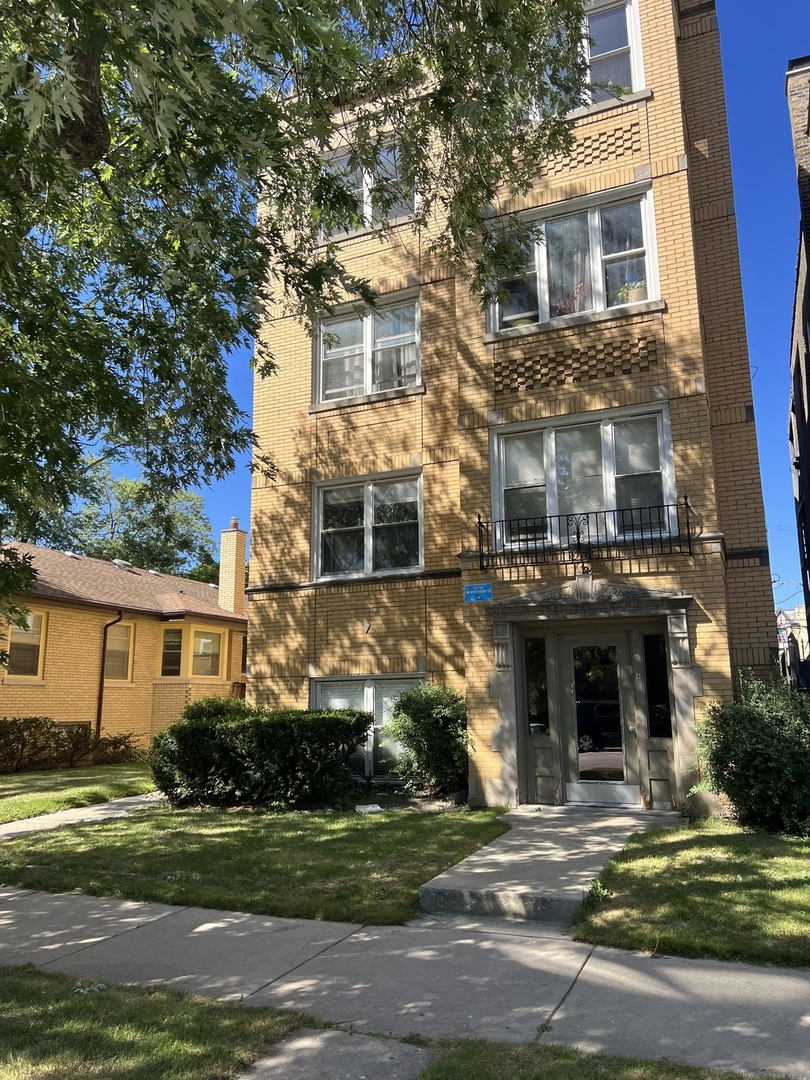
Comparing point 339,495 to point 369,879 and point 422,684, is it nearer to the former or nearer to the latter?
point 422,684

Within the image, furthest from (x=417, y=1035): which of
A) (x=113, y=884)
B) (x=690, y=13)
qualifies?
(x=690, y=13)

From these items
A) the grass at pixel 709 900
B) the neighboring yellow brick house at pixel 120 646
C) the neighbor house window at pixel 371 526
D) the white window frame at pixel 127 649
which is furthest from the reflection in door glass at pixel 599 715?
the white window frame at pixel 127 649

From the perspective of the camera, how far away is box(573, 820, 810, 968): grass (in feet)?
16.8

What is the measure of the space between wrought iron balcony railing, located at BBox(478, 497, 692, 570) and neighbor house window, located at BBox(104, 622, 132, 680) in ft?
41.5

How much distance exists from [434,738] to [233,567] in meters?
14.9

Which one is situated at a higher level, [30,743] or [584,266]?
[584,266]

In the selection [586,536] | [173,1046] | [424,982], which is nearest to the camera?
[173,1046]

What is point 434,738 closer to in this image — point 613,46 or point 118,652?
point 613,46

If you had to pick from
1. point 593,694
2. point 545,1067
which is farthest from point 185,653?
point 545,1067

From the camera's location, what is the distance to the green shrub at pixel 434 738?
1096 centimetres

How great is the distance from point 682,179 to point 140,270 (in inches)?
295

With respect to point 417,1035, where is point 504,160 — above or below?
above

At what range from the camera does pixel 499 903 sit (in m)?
6.22

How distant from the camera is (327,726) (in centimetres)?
1112
